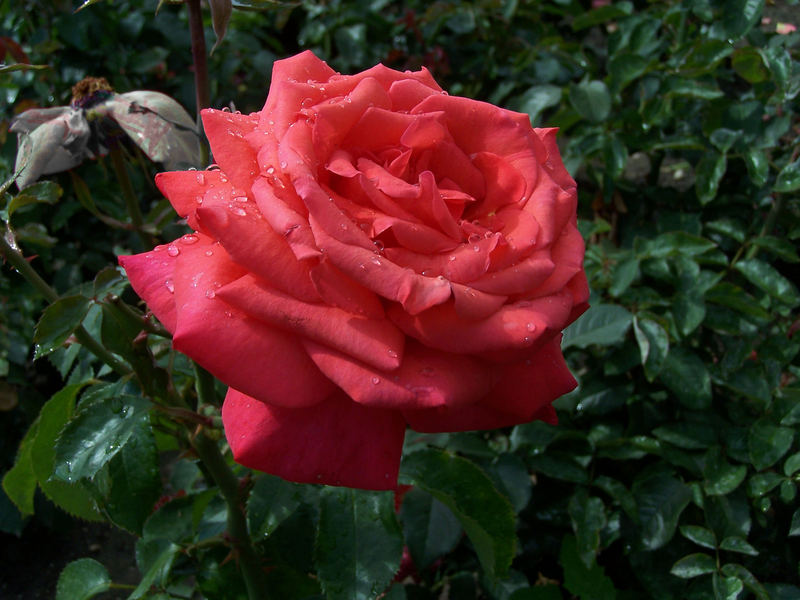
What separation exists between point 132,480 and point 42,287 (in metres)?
0.23

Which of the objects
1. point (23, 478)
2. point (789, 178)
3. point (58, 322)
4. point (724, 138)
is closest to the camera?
point (58, 322)

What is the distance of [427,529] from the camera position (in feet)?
3.39

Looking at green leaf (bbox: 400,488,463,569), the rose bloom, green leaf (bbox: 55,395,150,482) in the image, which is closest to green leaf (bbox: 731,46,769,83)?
the rose bloom

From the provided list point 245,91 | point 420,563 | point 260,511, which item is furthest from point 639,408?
point 245,91

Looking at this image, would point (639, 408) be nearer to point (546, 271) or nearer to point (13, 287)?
point (546, 271)

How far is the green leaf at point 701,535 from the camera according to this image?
3.26 feet

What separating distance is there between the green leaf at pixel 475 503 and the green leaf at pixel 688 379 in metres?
0.42

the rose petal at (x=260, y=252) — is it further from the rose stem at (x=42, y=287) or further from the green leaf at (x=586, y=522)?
the green leaf at (x=586, y=522)

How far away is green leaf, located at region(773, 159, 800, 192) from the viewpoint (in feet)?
3.73

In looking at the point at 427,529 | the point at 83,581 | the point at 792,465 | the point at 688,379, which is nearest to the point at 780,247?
the point at 688,379

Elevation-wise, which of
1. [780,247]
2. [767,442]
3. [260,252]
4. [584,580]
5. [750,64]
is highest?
[260,252]

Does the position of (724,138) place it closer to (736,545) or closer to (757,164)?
(757,164)

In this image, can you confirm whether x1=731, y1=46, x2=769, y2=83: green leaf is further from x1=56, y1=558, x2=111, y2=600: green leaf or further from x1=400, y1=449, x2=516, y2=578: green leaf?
x1=56, y1=558, x2=111, y2=600: green leaf

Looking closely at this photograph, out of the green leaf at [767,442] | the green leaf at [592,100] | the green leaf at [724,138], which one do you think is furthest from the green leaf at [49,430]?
the green leaf at [724,138]
